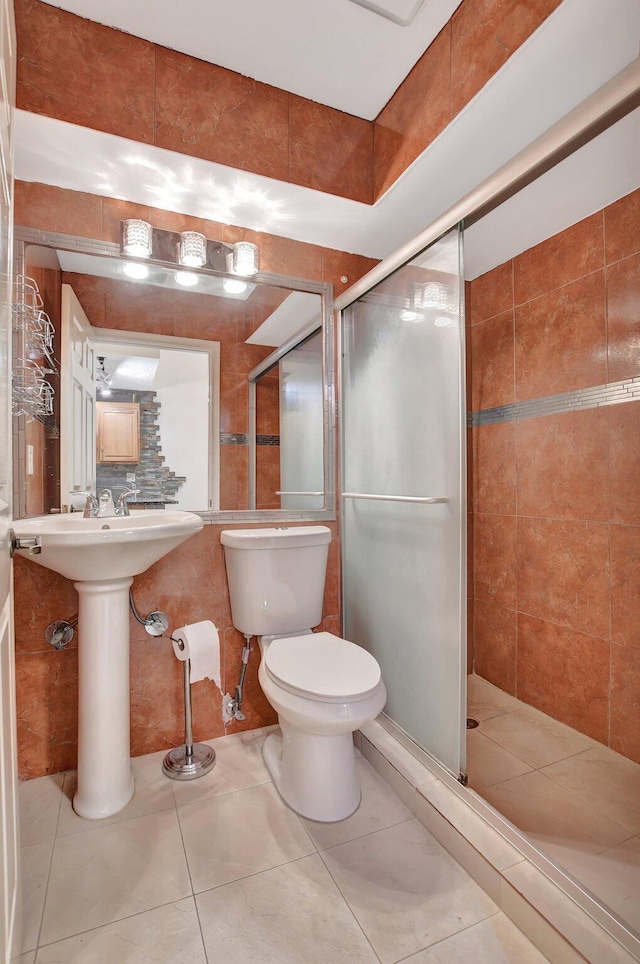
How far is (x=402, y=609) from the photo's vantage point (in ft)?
5.58

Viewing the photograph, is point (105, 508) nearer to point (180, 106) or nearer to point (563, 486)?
point (180, 106)

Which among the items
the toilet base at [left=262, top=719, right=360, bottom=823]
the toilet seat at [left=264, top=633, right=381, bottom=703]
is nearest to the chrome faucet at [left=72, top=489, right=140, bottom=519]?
the toilet seat at [left=264, top=633, right=381, bottom=703]

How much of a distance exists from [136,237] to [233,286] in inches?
15.2

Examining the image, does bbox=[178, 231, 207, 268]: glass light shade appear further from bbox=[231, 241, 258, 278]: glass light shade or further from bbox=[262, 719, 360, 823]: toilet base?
bbox=[262, 719, 360, 823]: toilet base

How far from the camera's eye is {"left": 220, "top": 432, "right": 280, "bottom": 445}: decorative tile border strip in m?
1.87

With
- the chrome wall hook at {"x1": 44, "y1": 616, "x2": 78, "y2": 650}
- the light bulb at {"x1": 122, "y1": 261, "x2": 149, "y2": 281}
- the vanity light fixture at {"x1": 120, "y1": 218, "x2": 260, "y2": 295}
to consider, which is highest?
the vanity light fixture at {"x1": 120, "y1": 218, "x2": 260, "y2": 295}

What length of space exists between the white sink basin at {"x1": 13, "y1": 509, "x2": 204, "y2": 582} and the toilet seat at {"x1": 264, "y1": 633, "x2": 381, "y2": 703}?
0.51 meters

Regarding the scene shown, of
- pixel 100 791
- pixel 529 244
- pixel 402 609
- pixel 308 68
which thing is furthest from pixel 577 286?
pixel 100 791

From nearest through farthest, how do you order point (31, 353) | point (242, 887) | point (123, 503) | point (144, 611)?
point (242, 887)
point (31, 353)
point (123, 503)
point (144, 611)

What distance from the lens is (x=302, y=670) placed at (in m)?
1.43

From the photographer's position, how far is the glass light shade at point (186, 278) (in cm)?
181

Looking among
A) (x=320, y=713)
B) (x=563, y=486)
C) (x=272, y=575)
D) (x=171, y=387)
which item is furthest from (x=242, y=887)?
(x=563, y=486)

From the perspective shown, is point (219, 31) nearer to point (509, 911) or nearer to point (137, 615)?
point (137, 615)

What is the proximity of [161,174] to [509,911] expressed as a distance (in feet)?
7.73
